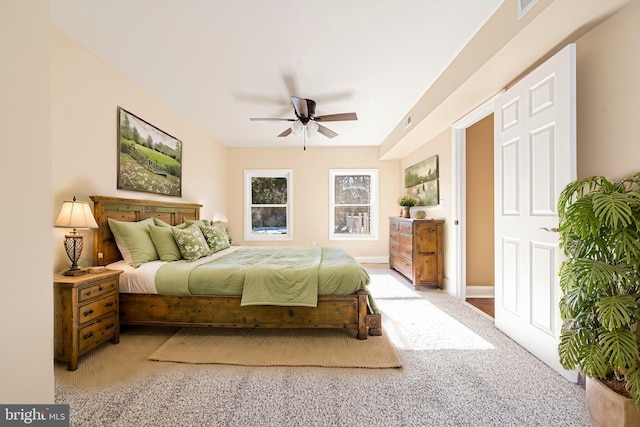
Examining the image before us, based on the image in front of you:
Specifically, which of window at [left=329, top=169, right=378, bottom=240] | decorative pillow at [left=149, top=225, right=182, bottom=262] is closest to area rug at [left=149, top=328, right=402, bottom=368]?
decorative pillow at [left=149, top=225, right=182, bottom=262]

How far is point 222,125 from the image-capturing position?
456 cm

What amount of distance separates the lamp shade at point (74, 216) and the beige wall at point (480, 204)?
166 inches

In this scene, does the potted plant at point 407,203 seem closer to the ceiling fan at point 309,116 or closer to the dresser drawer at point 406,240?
the dresser drawer at point 406,240

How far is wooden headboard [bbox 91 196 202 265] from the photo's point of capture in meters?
2.59

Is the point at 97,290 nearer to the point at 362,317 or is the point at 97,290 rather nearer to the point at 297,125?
the point at 362,317

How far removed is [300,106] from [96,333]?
111 inches

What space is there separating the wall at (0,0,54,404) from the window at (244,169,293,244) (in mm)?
4968

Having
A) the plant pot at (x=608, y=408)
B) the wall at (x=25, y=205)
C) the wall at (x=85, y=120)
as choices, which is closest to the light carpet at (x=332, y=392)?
the plant pot at (x=608, y=408)

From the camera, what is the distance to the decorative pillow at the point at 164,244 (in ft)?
9.33

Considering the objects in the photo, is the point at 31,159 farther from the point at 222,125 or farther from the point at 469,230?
the point at 469,230

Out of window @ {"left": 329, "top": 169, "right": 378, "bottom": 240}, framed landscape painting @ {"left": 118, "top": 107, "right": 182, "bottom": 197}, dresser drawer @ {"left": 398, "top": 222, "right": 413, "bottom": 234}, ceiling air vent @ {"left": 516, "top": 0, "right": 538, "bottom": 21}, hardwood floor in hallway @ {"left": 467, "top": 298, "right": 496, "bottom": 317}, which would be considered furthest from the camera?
window @ {"left": 329, "top": 169, "right": 378, "bottom": 240}

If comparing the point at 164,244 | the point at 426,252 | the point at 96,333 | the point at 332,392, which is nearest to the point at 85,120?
the point at 164,244

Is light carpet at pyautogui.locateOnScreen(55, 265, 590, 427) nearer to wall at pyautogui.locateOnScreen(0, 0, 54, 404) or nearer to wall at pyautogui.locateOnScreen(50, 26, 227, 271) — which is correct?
wall at pyautogui.locateOnScreen(0, 0, 54, 404)

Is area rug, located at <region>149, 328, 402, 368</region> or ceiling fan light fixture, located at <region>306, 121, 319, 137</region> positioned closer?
area rug, located at <region>149, 328, 402, 368</region>
